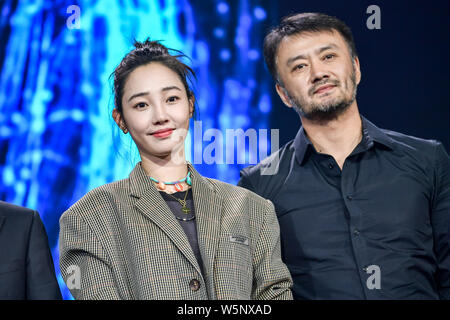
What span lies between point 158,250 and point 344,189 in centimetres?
88

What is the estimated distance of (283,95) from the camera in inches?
112

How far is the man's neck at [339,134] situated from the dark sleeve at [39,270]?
127cm

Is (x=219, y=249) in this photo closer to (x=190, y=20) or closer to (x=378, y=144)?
(x=378, y=144)

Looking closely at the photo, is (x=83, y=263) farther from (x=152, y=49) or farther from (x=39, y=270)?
(x=152, y=49)

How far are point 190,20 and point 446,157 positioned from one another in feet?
4.96

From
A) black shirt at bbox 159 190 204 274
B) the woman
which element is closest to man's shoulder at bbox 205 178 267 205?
the woman

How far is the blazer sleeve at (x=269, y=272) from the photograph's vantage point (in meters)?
2.19

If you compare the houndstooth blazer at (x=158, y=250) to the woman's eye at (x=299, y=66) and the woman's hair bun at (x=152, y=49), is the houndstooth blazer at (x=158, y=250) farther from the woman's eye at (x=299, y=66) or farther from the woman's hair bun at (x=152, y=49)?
the woman's eye at (x=299, y=66)

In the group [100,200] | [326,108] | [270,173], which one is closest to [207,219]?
[100,200]

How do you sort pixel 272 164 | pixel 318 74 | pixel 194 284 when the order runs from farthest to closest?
pixel 272 164, pixel 318 74, pixel 194 284

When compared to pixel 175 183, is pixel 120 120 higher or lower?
higher

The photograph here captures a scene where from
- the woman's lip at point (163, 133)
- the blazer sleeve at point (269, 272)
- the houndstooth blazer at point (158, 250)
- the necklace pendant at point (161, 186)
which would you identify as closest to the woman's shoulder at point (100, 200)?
the houndstooth blazer at point (158, 250)

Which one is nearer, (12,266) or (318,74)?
(12,266)

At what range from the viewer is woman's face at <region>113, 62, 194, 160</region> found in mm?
2252
